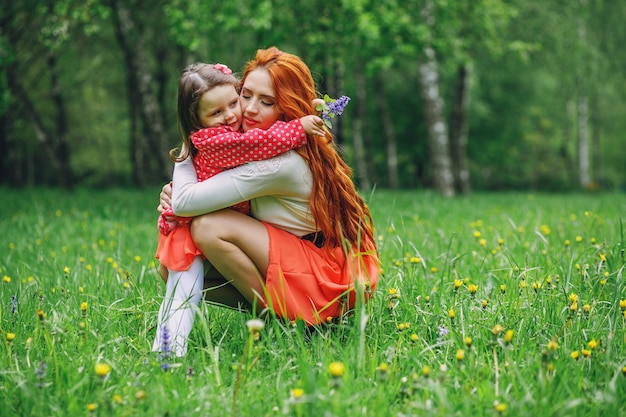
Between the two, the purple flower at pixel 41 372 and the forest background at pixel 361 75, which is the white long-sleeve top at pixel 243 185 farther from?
the purple flower at pixel 41 372

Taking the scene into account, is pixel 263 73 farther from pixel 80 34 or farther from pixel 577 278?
pixel 80 34

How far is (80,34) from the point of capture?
15281 mm

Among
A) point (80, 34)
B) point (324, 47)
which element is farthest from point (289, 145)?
point (80, 34)

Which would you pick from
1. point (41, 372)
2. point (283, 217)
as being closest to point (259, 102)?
point (283, 217)

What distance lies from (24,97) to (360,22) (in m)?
7.54

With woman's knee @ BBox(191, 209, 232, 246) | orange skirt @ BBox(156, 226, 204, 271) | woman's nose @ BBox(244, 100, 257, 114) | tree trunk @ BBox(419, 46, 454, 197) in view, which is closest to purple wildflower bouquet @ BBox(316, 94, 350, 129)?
woman's nose @ BBox(244, 100, 257, 114)

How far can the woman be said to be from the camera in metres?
2.56

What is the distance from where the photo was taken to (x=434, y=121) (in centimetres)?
1144

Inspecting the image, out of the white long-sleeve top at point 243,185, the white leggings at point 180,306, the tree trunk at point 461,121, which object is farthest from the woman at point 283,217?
the tree trunk at point 461,121

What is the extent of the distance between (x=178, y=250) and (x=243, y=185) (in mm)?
411

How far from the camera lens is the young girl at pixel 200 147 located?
2516mm

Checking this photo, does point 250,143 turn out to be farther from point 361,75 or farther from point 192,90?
point 361,75

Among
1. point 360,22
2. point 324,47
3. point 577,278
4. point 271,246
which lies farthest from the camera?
point 324,47

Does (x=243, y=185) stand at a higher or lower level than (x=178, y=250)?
higher
